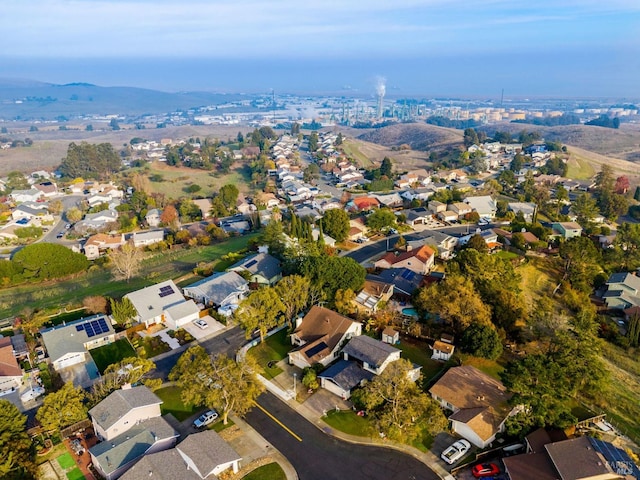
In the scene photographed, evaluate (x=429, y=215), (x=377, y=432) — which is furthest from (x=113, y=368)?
(x=429, y=215)

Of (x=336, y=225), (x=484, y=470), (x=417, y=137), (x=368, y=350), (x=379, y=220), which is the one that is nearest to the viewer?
(x=484, y=470)

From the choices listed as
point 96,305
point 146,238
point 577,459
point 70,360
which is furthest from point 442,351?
point 146,238

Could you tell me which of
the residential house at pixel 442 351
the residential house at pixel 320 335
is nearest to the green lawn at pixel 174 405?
the residential house at pixel 320 335

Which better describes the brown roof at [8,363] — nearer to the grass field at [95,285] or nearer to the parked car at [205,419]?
the grass field at [95,285]

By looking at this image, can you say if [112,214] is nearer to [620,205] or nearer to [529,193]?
[529,193]

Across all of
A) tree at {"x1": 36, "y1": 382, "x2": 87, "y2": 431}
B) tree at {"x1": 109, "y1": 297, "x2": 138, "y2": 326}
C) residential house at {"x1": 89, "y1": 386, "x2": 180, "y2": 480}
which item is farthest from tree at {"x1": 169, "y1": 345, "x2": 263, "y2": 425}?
tree at {"x1": 109, "y1": 297, "x2": 138, "y2": 326}

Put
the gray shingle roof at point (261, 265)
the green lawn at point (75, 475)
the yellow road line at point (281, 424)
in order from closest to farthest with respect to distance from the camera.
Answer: the green lawn at point (75, 475)
the yellow road line at point (281, 424)
the gray shingle roof at point (261, 265)

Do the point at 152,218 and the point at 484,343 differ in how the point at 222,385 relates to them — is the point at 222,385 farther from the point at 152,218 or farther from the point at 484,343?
the point at 152,218
